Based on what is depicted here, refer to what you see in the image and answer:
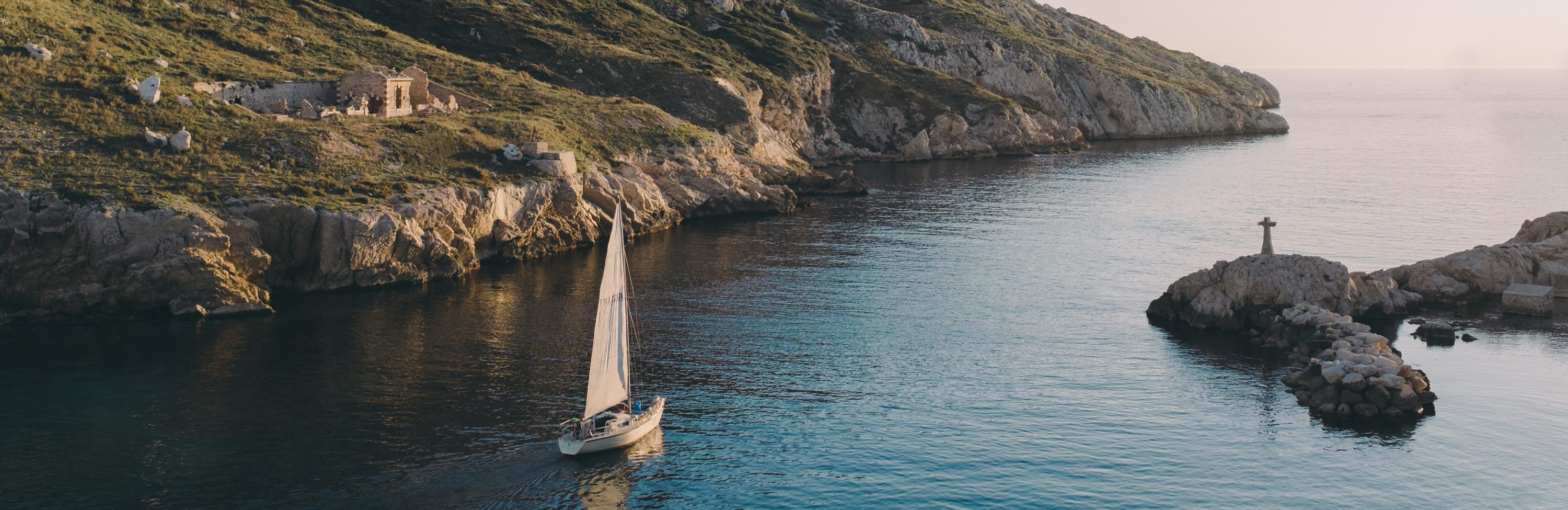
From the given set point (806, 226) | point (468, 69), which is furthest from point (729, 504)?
point (468, 69)

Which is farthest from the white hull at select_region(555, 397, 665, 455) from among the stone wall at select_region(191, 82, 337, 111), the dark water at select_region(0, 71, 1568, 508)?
the stone wall at select_region(191, 82, 337, 111)

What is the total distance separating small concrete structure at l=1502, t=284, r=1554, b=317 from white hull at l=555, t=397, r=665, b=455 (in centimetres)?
6401

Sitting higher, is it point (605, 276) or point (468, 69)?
point (468, 69)

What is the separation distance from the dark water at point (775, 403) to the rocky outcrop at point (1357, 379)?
56.4 inches

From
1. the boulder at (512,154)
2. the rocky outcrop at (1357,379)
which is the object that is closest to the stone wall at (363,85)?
the boulder at (512,154)

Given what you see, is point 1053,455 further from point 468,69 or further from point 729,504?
point 468,69

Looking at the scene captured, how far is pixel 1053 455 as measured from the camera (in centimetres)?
5762

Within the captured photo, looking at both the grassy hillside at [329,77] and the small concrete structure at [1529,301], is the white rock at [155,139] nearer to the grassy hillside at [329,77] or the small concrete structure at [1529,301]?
the grassy hillside at [329,77]

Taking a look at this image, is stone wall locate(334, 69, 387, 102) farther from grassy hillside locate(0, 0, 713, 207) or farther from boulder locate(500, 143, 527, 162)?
boulder locate(500, 143, 527, 162)

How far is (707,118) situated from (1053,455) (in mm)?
113028

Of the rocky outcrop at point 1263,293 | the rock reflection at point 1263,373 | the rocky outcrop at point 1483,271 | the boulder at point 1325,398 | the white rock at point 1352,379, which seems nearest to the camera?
the rock reflection at point 1263,373

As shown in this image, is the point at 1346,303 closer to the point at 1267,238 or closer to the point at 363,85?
the point at 1267,238

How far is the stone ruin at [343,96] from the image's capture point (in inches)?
4614

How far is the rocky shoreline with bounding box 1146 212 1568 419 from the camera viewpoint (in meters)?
65.7
